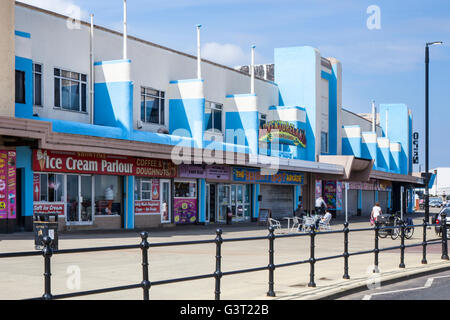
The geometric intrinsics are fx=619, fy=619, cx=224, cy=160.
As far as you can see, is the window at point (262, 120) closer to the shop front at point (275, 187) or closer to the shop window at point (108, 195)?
the shop front at point (275, 187)

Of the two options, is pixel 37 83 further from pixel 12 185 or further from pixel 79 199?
pixel 79 199

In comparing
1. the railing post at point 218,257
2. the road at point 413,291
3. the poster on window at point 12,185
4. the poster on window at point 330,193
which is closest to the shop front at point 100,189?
the poster on window at point 12,185

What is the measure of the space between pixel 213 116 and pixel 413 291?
1062 inches

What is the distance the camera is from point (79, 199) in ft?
89.1

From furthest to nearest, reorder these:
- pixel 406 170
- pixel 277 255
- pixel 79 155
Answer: pixel 406 170
pixel 79 155
pixel 277 255

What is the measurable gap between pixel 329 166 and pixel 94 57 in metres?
21.2

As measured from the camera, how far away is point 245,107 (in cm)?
3803

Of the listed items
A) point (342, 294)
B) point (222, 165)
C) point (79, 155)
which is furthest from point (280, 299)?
point (222, 165)

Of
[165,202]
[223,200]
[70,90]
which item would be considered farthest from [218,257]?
[223,200]

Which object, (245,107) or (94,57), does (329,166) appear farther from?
(94,57)

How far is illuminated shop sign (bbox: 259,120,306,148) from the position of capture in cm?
4134

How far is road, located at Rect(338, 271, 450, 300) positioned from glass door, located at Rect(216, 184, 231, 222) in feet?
80.0

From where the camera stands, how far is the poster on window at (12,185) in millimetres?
23266

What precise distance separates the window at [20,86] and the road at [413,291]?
16.7 m
